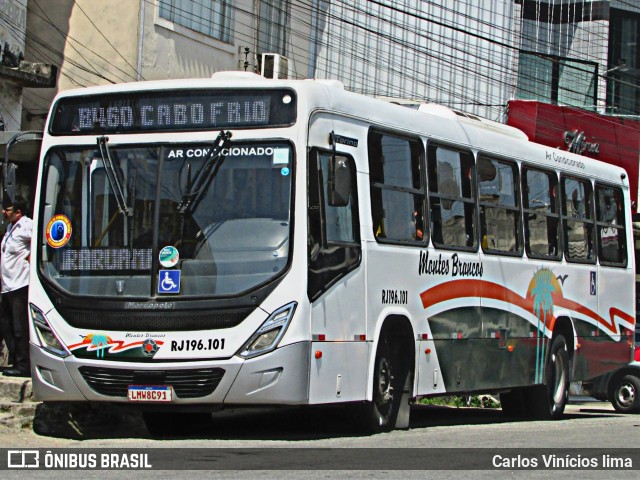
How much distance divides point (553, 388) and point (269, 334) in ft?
22.7

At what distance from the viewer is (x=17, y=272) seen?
12797mm

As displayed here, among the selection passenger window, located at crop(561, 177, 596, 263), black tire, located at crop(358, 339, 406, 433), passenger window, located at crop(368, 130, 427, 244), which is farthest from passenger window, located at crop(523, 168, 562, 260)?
black tire, located at crop(358, 339, 406, 433)

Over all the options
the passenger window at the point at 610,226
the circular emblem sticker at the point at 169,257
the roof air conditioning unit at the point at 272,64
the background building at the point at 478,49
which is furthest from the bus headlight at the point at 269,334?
the background building at the point at 478,49

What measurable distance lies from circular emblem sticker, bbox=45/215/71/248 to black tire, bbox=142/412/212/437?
1.92m

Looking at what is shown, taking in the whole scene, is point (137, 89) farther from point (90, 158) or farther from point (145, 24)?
point (145, 24)

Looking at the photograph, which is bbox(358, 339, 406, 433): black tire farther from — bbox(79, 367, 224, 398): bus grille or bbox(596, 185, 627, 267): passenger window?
bbox(596, 185, 627, 267): passenger window

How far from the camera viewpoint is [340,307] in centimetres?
1133

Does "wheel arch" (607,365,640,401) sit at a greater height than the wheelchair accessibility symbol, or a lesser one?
lesser

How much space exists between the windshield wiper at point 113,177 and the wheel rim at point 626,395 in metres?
13.1

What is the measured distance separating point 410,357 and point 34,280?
3671mm

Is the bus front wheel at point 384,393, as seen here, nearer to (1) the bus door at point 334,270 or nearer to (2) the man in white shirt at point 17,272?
(1) the bus door at point 334,270

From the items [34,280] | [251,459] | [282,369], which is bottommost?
[251,459]

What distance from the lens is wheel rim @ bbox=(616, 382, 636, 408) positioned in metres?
22.0

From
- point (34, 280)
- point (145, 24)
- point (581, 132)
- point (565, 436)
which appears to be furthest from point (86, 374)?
point (581, 132)
